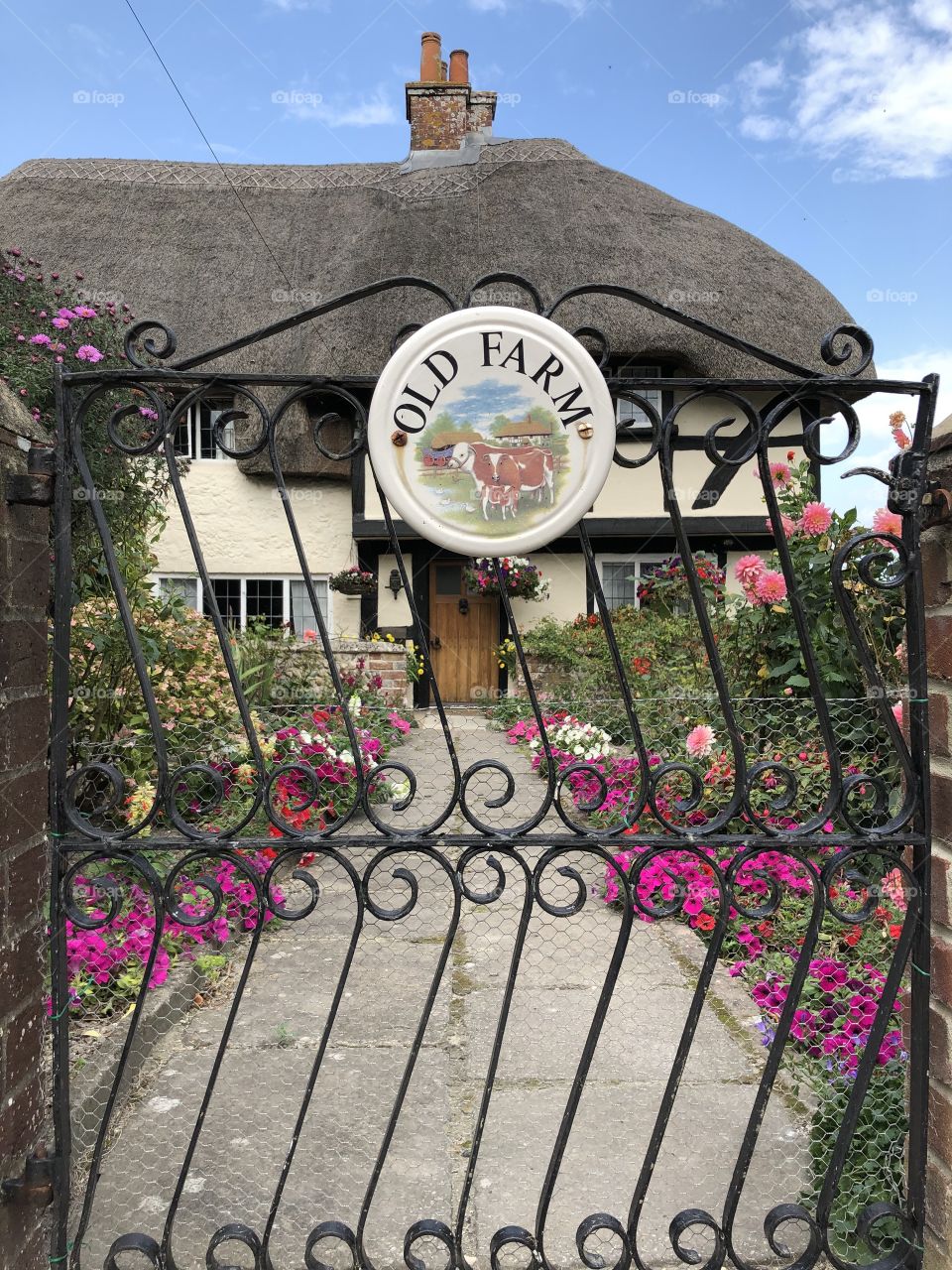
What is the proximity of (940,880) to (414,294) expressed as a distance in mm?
10348

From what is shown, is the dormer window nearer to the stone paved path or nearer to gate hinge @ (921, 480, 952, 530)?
the stone paved path

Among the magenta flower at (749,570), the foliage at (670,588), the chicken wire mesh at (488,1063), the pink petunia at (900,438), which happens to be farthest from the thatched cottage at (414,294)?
the chicken wire mesh at (488,1063)

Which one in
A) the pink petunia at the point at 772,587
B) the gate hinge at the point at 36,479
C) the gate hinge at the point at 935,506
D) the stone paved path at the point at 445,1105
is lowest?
the stone paved path at the point at 445,1105

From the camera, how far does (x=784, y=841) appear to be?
1.51m

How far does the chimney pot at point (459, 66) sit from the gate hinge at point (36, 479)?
13.0 metres

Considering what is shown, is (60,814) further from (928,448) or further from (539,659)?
(539,659)

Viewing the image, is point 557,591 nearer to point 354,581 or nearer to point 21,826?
point 354,581

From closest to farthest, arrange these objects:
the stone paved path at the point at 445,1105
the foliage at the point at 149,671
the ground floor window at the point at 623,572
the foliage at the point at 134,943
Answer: the stone paved path at the point at 445,1105 → the foliage at the point at 134,943 → the foliage at the point at 149,671 → the ground floor window at the point at 623,572

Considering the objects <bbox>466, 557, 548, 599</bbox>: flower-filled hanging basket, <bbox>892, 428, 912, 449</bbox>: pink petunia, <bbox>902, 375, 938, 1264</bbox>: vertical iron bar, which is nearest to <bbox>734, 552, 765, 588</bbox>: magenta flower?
<bbox>892, 428, 912, 449</bbox>: pink petunia

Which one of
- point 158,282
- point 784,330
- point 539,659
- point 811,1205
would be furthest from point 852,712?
point 158,282

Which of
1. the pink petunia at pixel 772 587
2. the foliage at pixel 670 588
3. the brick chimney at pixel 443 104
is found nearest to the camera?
the pink petunia at pixel 772 587

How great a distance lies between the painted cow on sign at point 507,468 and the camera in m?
1.45

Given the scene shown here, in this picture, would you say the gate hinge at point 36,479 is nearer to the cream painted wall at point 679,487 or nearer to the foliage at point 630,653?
the foliage at point 630,653

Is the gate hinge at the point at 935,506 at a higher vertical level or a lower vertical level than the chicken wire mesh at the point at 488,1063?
higher
